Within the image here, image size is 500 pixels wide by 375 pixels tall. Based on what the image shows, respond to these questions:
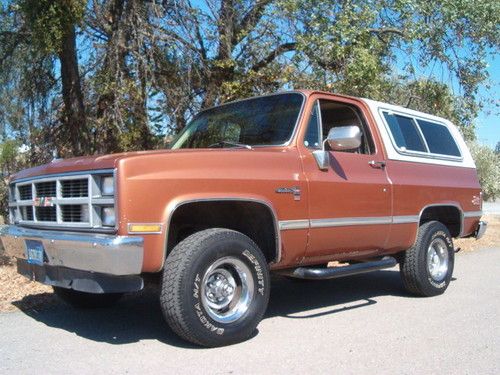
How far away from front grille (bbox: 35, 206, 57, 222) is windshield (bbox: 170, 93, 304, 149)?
1741mm

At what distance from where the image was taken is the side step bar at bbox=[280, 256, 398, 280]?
17.7 feet

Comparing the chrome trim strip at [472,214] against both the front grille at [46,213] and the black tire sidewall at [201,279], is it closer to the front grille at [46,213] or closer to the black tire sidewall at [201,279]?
the black tire sidewall at [201,279]

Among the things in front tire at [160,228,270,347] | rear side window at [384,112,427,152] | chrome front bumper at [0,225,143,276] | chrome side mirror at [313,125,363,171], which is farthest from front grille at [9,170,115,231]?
rear side window at [384,112,427,152]

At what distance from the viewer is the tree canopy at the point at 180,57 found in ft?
29.8

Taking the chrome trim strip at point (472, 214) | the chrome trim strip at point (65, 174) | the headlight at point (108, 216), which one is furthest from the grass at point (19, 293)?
the chrome trim strip at point (472, 214)

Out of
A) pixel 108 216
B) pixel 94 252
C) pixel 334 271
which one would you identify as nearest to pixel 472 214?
pixel 334 271

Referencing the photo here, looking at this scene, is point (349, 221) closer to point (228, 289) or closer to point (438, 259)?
point (228, 289)

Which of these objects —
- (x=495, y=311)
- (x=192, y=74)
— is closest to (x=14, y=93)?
(x=192, y=74)

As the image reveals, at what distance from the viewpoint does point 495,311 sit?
20.5 feet

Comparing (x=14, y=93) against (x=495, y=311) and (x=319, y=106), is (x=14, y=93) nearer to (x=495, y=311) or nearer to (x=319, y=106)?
(x=319, y=106)

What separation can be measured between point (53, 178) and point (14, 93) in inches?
266

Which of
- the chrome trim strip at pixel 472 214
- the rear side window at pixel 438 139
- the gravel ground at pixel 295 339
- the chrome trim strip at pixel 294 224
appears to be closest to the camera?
the gravel ground at pixel 295 339

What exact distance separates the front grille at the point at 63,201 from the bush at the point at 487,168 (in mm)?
31365

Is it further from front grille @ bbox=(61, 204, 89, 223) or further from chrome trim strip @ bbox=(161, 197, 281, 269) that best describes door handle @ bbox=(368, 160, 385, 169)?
front grille @ bbox=(61, 204, 89, 223)
